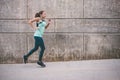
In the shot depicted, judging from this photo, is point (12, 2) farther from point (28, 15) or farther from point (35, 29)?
point (35, 29)

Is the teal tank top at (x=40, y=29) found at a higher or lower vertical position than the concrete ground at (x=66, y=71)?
higher

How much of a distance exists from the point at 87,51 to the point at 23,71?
2.49m

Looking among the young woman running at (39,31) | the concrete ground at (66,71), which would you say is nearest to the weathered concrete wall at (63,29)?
the concrete ground at (66,71)

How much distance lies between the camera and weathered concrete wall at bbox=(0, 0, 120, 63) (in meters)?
13.5

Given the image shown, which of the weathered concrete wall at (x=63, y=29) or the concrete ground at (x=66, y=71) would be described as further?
the weathered concrete wall at (x=63, y=29)

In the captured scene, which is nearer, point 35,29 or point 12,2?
point 35,29

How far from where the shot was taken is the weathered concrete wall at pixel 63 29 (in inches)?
531

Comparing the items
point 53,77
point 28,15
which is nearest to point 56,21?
point 28,15

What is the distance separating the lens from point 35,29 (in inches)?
493

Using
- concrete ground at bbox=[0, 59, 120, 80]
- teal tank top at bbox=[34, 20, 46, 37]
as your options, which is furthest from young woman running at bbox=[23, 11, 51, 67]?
concrete ground at bbox=[0, 59, 120, 80]

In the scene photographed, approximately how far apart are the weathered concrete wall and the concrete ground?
16.7 inches

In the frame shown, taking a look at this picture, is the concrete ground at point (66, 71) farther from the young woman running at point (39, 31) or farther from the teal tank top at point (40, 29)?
the teal tank top at point (40, 29)

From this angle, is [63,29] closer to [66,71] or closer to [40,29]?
[40,29]

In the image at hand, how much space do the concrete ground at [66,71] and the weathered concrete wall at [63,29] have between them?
0.42 meters
